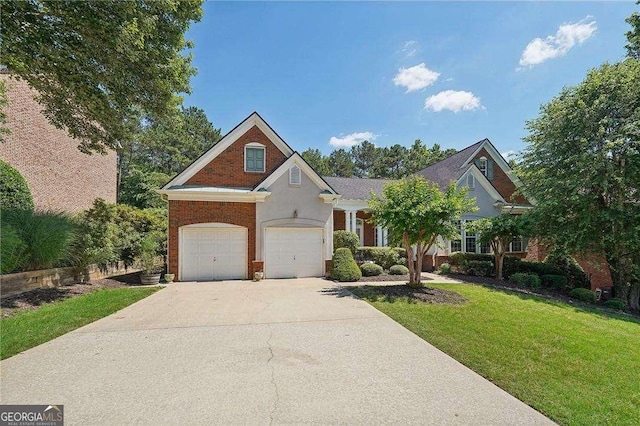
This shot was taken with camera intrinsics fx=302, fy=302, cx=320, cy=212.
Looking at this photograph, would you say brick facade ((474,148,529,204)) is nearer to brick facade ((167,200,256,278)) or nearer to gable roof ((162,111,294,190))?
gable roof ((162,111,294,190))

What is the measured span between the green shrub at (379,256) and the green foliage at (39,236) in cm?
1216

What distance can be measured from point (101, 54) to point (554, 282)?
19.0 metres

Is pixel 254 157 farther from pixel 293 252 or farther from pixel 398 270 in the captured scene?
pixel 398 270

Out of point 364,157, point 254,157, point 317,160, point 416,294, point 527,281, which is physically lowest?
point 527,281

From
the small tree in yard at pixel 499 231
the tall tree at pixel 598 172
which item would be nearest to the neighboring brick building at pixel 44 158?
the small tree in yard at pixel 499 231

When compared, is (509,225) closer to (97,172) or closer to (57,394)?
(57,394)

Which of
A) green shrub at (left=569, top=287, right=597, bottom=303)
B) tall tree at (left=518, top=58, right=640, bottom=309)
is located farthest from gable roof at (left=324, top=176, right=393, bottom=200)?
green shrub at (left=569, top=287, right=597, bottom=303)

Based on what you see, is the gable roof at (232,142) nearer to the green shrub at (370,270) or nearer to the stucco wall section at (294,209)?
the stucco wall section at (294,209)

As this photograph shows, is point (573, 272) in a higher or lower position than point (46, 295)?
lower

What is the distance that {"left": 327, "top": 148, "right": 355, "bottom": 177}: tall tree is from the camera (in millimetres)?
47094

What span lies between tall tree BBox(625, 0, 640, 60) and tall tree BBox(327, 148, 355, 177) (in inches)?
1309

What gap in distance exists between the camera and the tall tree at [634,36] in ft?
47.1

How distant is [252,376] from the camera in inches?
167

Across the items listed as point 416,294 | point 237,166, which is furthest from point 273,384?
point 237,166
